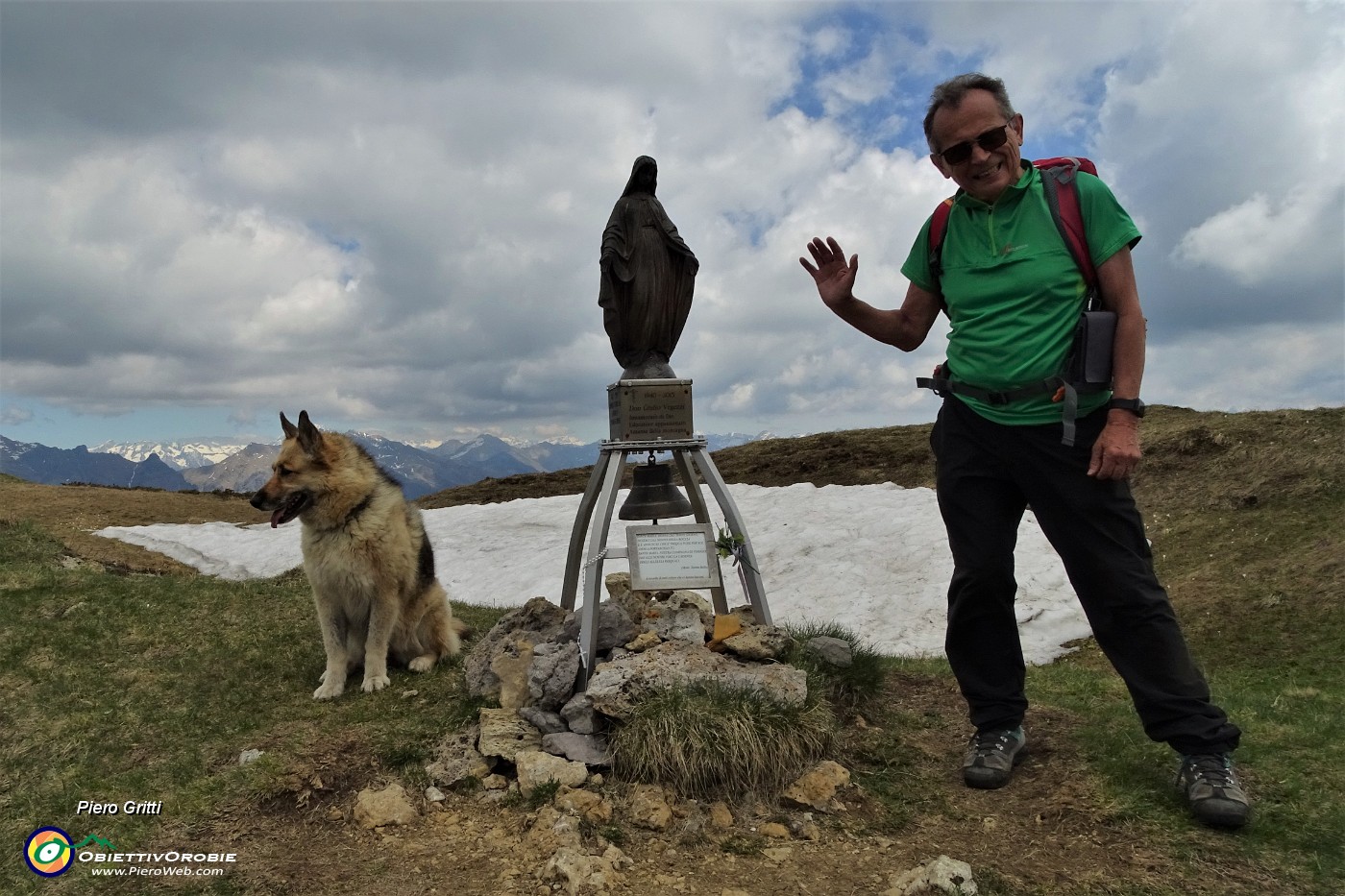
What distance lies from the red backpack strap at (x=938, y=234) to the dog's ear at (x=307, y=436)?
3886 mm

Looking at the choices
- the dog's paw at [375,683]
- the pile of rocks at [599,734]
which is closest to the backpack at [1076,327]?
the pile of rocks at [599,734]

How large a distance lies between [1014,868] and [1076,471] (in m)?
1.66

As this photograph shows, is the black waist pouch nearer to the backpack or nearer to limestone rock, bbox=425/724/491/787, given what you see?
the backpack

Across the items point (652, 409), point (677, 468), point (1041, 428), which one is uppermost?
point (652, 409)

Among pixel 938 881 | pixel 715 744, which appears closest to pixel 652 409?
pixel 715 744

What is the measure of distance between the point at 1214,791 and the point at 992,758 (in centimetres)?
95

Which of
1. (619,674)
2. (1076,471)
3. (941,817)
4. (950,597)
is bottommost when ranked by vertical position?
(941,817)

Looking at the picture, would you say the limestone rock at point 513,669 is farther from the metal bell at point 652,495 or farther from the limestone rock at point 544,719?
the metal bell at point 652,495

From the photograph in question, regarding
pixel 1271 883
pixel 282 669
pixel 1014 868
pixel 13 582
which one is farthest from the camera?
pixel 13 582

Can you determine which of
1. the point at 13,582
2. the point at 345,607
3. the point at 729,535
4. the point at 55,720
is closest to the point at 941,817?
the point at 729,535

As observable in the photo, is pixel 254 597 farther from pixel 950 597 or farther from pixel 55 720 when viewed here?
pixel 950 597

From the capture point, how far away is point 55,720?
4945mm

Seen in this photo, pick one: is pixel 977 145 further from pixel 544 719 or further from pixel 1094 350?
pixel 544 719

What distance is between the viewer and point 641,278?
5.61 metres
